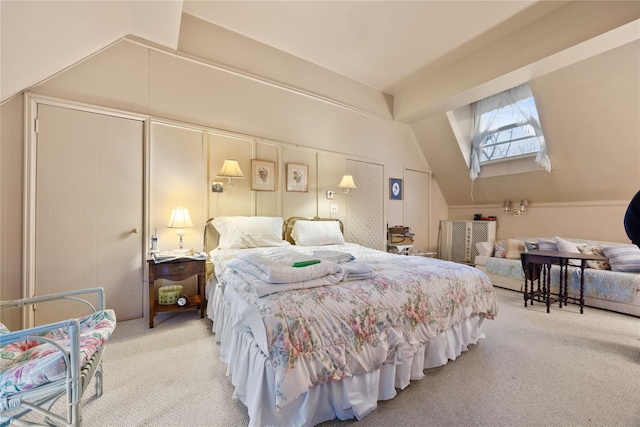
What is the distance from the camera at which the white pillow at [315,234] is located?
10.9 ft

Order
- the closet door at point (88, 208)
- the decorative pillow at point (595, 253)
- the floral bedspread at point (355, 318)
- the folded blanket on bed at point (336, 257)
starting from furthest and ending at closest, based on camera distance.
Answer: the decorative pillow at point (595, 253)
the closet door at point (88, 208)
the folded blanket on bed at point (336, 257)
the floral bedspread at point (355, 318)

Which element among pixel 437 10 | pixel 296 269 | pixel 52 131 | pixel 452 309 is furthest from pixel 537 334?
pixel 52 131

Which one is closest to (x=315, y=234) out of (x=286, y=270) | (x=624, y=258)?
(x=286, y=270)

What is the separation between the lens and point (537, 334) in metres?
2.51

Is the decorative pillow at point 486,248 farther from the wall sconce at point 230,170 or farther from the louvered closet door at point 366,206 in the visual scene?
the wall sconce at point 230,170

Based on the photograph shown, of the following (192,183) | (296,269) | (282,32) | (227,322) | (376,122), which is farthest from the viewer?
(376,122)

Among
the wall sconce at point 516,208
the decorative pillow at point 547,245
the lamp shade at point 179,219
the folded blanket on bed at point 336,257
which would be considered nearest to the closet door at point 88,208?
the lamp shade at point 179,219

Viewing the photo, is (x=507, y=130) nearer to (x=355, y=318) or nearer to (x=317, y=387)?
(x=355, y=318)

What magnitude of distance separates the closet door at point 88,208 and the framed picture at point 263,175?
4.02ft

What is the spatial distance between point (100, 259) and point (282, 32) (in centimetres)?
330

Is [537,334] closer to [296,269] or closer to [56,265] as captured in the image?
[296,269]

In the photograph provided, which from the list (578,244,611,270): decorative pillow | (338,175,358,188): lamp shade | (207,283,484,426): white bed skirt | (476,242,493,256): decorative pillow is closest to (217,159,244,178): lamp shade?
(338,175,358,188): lamp shade

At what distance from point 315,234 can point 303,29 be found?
2.56m

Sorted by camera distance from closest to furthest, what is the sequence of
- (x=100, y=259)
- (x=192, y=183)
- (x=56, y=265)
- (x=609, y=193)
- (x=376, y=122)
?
(x=56, y=265), (x=100, y=259), (x=192, y=183), (x=609, y=193), (x=376, y=122)
